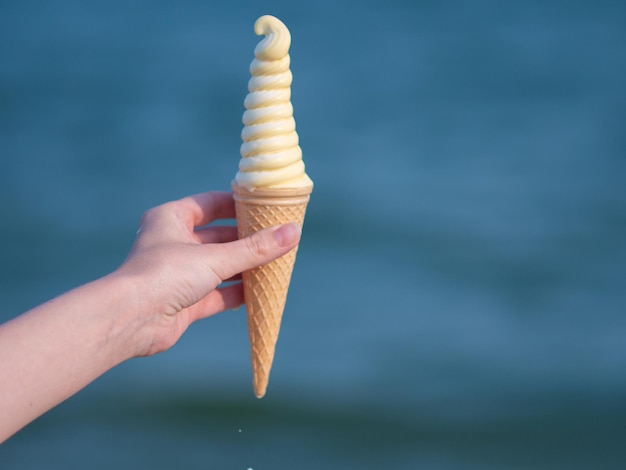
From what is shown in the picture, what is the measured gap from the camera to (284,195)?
252 cm

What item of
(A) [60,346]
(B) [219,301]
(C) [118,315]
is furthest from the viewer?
(B) [219,301]

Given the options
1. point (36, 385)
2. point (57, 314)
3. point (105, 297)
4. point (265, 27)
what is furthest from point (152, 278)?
point (265, 27)

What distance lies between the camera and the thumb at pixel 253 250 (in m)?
2.45

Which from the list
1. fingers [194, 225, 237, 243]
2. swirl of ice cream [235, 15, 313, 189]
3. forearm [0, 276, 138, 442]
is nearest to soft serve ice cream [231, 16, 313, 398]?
swirl of ice cream [235, 15, 313, 189]

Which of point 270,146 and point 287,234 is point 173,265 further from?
point 270,146

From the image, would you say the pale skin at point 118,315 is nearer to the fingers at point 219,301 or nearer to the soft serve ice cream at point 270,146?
the soft serve ice cream at point 270,146

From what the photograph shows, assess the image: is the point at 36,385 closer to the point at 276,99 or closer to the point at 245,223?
the point at 245,223

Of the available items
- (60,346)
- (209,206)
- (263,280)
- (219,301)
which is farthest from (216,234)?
(60,346)

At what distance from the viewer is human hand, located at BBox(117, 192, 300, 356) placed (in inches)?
93.6

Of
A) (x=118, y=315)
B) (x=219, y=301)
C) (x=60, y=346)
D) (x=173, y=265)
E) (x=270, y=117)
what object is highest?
(x=270, y=117)

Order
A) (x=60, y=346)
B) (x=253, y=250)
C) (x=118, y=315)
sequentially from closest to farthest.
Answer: (x=60, y=346)
(x=118, y=315)
(x=253, y=250)

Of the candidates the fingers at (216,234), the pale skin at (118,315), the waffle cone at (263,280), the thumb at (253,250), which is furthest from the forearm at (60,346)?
the fingers at (216,234)

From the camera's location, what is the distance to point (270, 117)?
2502 mm

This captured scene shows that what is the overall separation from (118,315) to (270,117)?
0.84m
